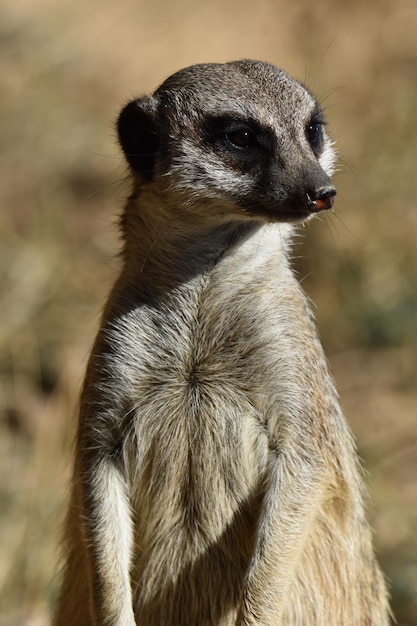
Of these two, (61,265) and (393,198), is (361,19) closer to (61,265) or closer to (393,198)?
(393,198)

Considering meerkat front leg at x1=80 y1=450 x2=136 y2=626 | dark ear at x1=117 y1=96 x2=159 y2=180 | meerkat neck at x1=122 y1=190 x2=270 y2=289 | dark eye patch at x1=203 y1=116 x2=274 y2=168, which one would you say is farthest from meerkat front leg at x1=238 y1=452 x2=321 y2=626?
dark ear at x1=117 y1=96 x2=159 y2=180

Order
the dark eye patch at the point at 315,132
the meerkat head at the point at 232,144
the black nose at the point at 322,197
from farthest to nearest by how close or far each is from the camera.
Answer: the dark eye patch at the point at 315,132
the meerkat head at the point at 232,144
the black nose at the point at 322,197

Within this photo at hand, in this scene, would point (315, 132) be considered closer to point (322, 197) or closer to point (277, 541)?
point (322, 197)

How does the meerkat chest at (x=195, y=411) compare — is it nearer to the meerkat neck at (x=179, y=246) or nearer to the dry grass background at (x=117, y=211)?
the meerkat neck at (x=179, y=246)

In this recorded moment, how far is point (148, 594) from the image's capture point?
2.77 metres

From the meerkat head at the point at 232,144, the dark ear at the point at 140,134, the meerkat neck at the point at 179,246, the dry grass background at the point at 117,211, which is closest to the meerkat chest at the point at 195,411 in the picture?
the meerkat neck at the point at 179,246

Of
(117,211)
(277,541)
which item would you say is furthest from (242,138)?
(117,211)

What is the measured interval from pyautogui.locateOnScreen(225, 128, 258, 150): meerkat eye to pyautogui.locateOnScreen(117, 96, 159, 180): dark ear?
0.26m

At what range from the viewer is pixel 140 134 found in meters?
2.85

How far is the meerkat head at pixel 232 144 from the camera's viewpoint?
8.24 ft

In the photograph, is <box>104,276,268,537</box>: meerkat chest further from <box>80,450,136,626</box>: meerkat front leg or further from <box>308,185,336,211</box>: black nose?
<box>308,185,336,211</box>: black nose

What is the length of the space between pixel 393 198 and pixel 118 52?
3.07 meters

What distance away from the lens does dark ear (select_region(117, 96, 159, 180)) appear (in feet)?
9.25

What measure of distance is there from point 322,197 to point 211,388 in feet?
1.81
